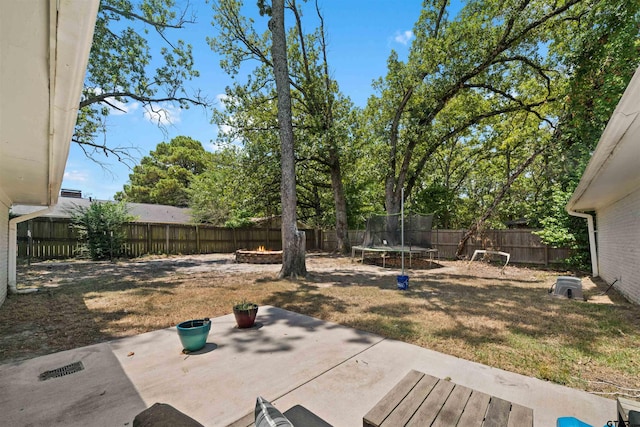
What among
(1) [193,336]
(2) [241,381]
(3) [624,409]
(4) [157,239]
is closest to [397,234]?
(1) [193,336]

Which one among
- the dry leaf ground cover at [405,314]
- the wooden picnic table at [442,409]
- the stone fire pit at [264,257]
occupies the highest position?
the wooden picnic table at [442,409]

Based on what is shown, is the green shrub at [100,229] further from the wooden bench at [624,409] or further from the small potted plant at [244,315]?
the wooden bench at [624,409]

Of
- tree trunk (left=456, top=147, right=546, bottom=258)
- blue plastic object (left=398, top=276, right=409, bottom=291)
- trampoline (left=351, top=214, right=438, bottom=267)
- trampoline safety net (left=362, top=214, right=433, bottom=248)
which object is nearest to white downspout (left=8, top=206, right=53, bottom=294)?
blue plastic object (left=398, top=276, right=409, bottom=291)

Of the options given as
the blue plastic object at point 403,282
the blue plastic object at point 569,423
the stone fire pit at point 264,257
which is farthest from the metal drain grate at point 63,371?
the stone fire pit at point 264,257

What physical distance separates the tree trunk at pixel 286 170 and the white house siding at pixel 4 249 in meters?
5.21

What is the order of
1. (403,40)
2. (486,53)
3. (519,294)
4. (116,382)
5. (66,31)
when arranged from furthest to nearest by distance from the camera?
(403,40) < (486,53) < (519,294) < (116,382) < (66,31)

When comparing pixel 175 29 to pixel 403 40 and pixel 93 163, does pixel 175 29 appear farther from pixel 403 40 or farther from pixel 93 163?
pixel 403 40

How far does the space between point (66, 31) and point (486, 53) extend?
487 inches

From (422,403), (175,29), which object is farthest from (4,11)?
(175,29)

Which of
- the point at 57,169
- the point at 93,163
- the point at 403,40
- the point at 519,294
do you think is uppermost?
the point at 403,40

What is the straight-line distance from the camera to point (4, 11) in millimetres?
1026

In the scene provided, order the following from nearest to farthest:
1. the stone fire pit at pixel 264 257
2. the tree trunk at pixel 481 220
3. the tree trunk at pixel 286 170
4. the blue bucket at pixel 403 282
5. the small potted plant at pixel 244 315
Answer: the small potted plant at pixel 244 315 → the blue bucket at pixel 403 282 → the tree trunk at pixel 286 170 → the tree trunk at pixel 481 220 → the stone fire pit at pixel 264 257

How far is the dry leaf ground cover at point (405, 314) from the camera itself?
2.79 metres

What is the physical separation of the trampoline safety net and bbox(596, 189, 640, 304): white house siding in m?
4.74
